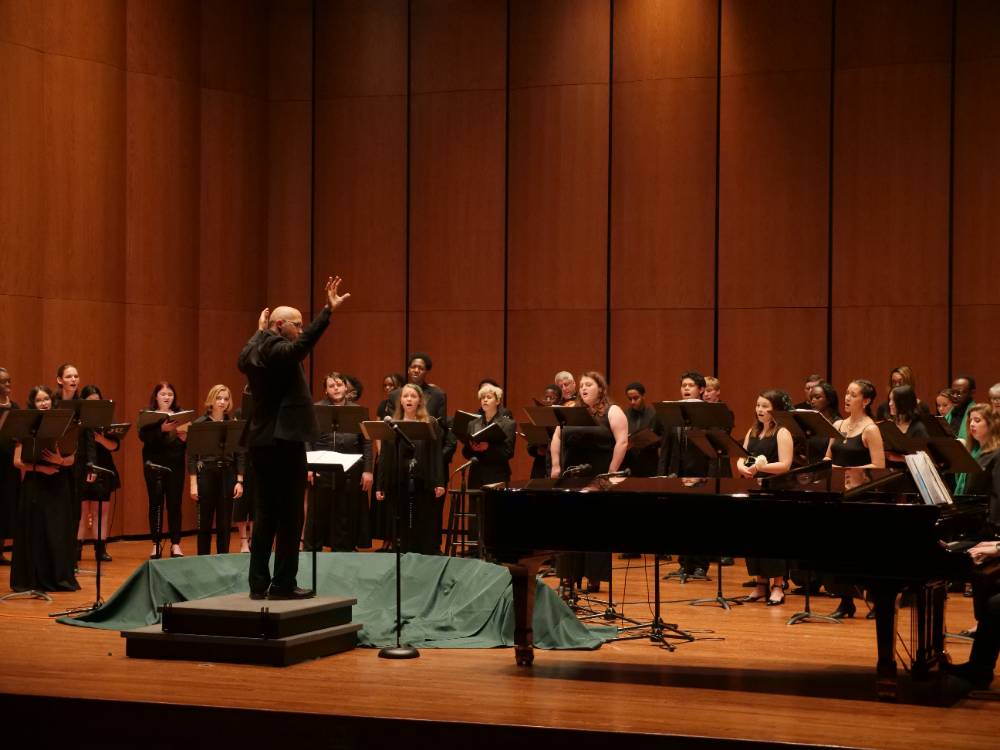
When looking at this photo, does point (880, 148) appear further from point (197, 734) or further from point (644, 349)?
point (197, 734)

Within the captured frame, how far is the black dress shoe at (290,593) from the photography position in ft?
20.3

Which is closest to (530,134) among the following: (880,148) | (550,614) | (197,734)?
(880,148)

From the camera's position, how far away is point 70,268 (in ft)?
34.5

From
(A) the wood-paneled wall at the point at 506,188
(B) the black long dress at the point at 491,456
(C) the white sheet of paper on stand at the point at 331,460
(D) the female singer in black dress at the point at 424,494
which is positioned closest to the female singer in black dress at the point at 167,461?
(A) the wood-paneled wall at the point at 506,188

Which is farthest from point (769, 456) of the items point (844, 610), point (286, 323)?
point (286, 323)

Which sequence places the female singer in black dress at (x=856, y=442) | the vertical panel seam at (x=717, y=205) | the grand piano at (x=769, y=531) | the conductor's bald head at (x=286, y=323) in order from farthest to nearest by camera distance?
the vertical panel seam at (x=717, y=205), the female singer in black dress at (x=856, y=442), the conductor's bald head at (x=286, y=323), the grand piano at (x=769, y=531)

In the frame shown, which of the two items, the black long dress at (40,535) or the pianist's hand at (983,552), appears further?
the black long dress at (40,535)

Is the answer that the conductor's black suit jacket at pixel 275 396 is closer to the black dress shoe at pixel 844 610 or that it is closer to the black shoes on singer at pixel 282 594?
the black shoes on singer at pixel 282 594

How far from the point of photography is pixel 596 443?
813 centimetres

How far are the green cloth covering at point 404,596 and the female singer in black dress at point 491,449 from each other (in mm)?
1847

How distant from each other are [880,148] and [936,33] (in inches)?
38.8

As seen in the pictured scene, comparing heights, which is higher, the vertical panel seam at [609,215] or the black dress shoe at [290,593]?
the vertical panel seam at [609,215]

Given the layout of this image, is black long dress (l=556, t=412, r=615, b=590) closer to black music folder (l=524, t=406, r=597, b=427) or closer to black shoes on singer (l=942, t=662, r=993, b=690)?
black music folder (l=524, t=406, r=597, b=427)

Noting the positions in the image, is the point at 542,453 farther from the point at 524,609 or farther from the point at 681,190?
the point at 524,609
